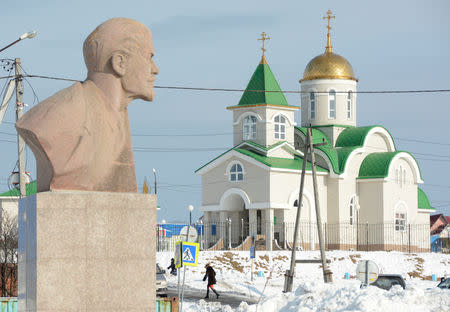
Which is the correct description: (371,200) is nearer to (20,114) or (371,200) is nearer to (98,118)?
(20,114)

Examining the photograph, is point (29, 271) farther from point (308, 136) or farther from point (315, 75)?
point (315, 75)

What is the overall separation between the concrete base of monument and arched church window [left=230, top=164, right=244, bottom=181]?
32.7 m

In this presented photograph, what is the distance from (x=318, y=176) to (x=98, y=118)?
3500cm

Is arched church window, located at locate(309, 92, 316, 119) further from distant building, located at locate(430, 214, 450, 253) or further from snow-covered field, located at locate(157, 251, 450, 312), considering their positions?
distant building, located at locate(430, 214, 450, 253)

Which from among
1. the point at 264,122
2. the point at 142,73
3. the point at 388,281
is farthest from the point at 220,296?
the point at 264,122

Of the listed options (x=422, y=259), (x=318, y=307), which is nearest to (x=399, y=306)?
(x=318, y=307)

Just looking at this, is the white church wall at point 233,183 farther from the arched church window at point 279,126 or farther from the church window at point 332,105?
the church window at point 332,105

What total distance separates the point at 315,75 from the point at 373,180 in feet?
21.8

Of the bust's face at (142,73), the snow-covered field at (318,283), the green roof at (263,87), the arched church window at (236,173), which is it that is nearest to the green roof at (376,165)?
the snow-covered field at (318,283)

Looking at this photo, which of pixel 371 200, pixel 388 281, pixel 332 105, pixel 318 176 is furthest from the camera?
pixel 332 105

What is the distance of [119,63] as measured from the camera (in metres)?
11.2

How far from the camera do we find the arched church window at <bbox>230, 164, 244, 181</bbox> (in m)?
43.7

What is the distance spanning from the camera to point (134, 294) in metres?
10.8

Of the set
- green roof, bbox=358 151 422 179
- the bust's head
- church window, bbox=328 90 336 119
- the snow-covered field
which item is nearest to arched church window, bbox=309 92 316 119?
church window, bbox=328 90 336 119
